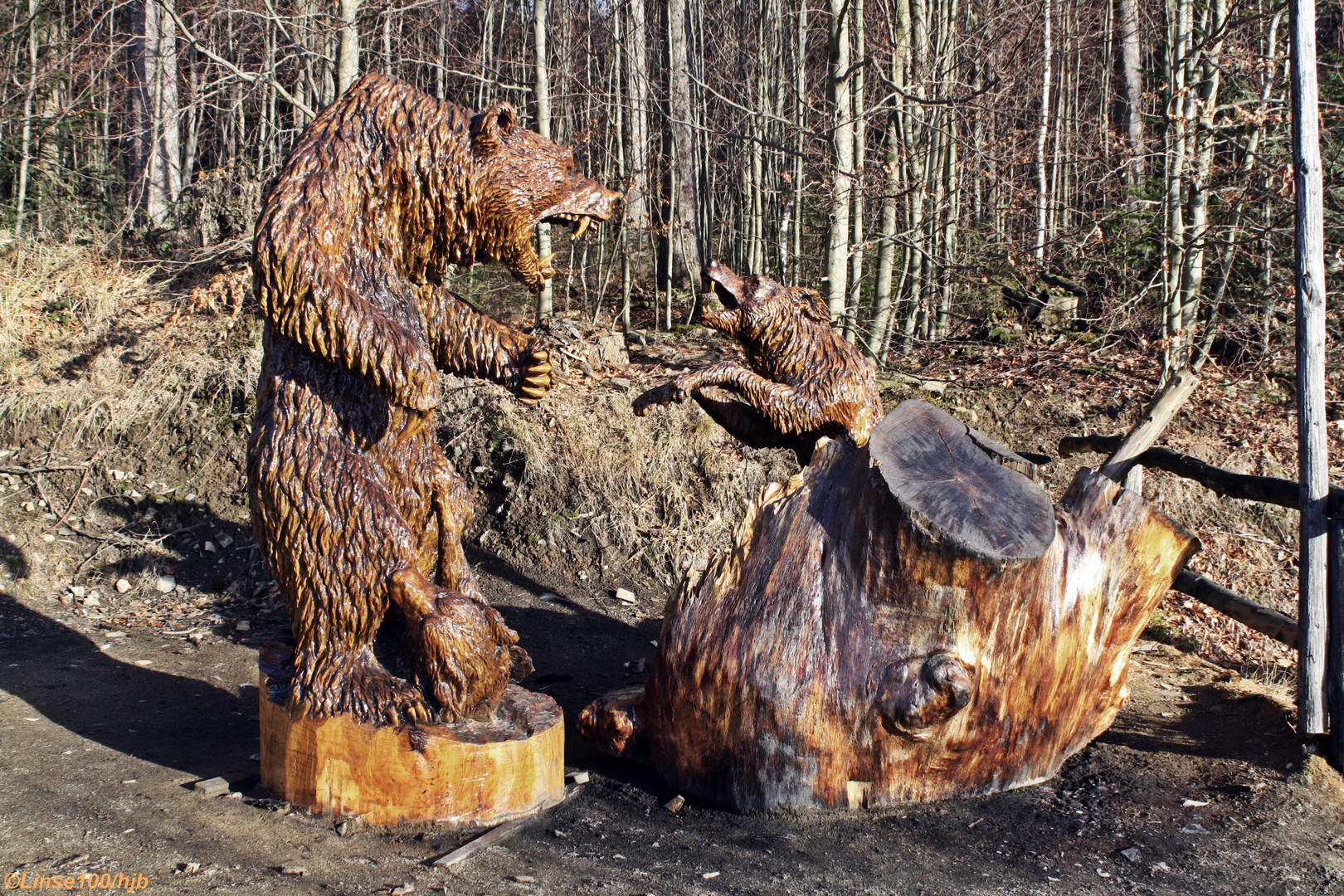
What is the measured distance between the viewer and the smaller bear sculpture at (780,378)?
398 cm

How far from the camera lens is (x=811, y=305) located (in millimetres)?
4141

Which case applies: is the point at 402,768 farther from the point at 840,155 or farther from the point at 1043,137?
the point at 1043,137

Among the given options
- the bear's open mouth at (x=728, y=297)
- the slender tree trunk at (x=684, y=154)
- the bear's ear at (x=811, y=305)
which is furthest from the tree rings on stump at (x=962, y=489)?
Result: the slender tree trunk at (x=684, y=154)

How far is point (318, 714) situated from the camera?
3.12m

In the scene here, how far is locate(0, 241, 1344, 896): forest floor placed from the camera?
9.53 feet

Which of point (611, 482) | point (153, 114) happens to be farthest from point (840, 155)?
point (153, 114)

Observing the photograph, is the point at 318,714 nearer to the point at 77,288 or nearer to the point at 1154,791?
the point at 1154,791

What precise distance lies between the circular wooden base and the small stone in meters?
0.22

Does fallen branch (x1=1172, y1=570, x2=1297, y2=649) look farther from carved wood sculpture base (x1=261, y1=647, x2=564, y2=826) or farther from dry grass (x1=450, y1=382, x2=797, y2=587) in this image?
dry grass (x1=450, y1=382, x2=797, y2=587)

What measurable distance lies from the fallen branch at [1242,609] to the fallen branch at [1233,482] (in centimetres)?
42

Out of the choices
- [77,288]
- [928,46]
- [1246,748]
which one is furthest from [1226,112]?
[77,288]

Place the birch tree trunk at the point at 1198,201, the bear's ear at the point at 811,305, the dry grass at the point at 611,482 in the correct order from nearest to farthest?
the bear's ear at the point at 811,305
the dry grass at the point at 611,482
the birch tree trunk at the point at 1198,201

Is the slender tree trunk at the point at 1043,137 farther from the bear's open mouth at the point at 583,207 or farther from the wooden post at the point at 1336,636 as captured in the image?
the bear's open mouth at the point at 583,207

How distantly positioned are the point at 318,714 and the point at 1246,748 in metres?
3.53
